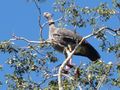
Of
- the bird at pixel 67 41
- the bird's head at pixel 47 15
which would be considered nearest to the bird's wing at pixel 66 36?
the bird at pixel 67 41

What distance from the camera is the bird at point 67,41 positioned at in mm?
11305

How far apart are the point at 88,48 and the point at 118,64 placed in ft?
6.04

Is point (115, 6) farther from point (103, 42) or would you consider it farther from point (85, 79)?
point (85, 79)

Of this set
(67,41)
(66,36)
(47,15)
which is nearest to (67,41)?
(67,41)

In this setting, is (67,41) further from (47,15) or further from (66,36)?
(47,15)

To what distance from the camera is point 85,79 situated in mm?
9906

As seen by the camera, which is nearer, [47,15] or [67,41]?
[47,15]

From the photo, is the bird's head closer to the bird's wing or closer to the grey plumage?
the grey plumage

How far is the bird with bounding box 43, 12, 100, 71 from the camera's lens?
37.1ft

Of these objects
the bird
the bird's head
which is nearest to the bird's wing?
the bird

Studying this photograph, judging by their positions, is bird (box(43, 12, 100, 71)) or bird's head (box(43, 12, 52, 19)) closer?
bird (box(43, 12, 100, 71))

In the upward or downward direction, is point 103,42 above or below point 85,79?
above

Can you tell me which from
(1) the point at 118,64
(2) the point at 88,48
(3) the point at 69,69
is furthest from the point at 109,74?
(2) the point at 88,48

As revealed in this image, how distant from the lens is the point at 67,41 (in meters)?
11.8
